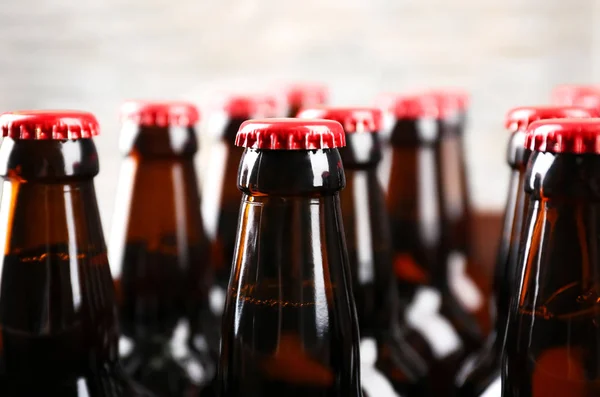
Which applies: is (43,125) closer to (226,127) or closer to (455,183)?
(226,127)

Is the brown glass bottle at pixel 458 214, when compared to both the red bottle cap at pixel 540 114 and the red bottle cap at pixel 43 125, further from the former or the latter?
the red bottle cap at pixel 43 125

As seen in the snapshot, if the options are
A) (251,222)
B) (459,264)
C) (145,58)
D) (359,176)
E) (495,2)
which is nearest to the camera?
(251,222)

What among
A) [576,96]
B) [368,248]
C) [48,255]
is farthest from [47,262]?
[576,96]

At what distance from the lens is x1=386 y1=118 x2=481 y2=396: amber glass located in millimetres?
777

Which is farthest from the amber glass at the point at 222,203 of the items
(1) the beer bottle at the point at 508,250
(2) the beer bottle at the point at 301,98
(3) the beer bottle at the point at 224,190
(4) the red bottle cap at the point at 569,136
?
(4) the red bottle cap at the point at 569,136

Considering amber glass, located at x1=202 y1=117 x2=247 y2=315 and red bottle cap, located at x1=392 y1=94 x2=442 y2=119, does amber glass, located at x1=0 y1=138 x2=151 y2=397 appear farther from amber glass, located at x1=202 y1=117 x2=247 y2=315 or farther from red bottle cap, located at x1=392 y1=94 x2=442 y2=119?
red bottle cap, located at x1=392 y1=94 x2=442 y2=119

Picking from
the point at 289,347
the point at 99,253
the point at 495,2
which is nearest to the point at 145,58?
the point at 495,2

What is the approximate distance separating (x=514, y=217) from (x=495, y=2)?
109cm

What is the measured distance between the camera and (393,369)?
25.9 inches

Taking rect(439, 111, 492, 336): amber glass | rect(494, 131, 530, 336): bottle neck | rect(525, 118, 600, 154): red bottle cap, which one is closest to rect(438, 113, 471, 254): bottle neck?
rect(439, 111, 492, 336): amber glass

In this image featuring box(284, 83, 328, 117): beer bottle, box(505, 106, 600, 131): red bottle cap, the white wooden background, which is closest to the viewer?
box(505, 106, 600, 131): red bottle cap

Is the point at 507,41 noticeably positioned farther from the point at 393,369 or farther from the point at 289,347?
the point at 289,347

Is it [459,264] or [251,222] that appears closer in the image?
[251,222]

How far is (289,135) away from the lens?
0.49 m
